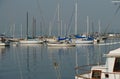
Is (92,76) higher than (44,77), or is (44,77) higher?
(92,76)

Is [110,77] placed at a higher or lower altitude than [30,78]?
higher

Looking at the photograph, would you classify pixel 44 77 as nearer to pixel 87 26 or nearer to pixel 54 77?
pixel 54 77

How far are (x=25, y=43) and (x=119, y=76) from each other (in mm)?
158402

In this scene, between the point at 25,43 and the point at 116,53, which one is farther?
the point at 25,43

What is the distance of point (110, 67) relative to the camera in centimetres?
2014

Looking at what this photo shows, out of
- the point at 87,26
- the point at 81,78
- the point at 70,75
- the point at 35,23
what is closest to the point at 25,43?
the point at 35,23

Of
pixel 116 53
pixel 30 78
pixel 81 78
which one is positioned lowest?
pixel 30 78

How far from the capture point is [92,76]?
22000mm

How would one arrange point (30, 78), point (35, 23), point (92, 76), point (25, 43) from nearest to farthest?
point (92, 76)
point (30, 78)
point (25, 43)
point (35, 23)

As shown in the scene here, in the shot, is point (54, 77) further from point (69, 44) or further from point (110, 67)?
point (69, 44)

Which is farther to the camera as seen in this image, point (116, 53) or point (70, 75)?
point (70, 75)

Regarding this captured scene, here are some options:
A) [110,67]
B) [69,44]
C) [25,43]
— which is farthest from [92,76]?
[25,43]

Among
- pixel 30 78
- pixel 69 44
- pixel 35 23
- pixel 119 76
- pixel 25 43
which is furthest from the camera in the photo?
pixel 35 23

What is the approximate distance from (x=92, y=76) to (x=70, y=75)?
31.1 metres
